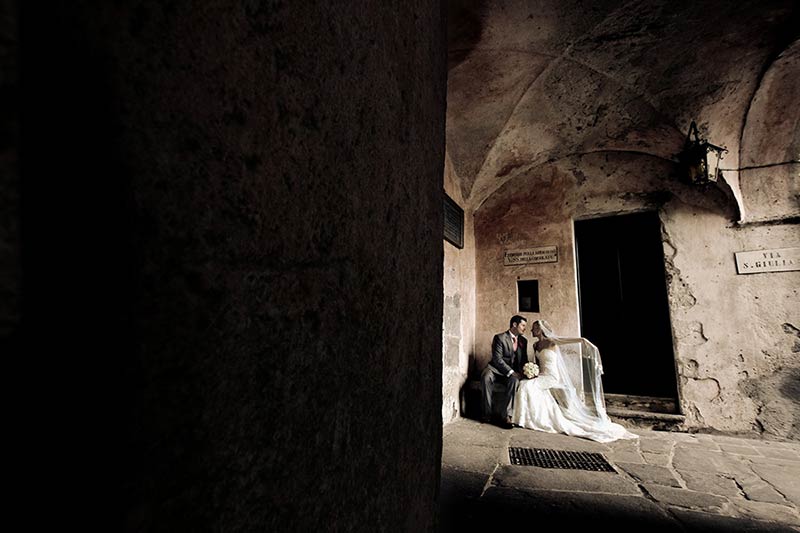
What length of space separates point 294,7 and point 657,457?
14.7 feet

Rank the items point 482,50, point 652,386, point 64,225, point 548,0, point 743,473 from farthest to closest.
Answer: point 652,386 → point 482,50 → point 548,0 → point 743,473 → point 64,225

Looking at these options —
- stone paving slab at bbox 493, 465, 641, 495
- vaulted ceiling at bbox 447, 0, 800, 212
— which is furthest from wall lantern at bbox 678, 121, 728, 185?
stone paving slab at bbox 493, 465, 641, 495

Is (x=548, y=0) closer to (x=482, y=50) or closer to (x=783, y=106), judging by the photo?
(x=482, y=50)

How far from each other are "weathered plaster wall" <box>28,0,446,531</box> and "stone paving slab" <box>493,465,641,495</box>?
8.38 feet

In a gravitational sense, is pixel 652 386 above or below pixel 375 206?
below

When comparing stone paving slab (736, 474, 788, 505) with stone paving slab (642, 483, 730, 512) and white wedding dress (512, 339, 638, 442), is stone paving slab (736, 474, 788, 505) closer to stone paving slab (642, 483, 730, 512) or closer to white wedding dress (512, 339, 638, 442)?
stone paving slab (642, 483, 730, 512)

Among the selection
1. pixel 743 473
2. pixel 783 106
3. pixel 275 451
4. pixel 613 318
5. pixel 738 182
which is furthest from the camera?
pixel 613 318

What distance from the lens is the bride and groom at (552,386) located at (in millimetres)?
4375

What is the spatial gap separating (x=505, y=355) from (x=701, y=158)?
315 cm

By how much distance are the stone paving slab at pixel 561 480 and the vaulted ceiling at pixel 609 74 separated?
3.81 metres

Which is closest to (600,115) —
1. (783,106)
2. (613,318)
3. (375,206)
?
(783,106)

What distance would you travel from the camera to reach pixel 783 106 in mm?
4250

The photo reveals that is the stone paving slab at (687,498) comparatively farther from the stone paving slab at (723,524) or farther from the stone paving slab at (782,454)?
the stone paving slab at (782,454)

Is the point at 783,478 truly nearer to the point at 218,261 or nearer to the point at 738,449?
the point at 738,449
